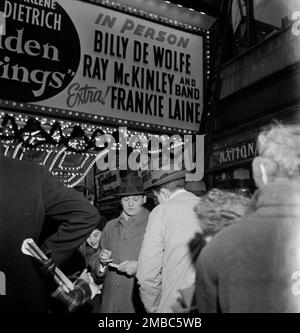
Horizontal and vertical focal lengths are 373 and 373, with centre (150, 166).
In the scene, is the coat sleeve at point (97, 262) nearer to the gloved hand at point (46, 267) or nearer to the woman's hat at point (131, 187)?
the woman's hat at point (131, 187)

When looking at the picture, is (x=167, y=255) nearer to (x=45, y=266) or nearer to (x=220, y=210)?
(x=45, y=266)

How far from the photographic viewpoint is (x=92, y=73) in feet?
14.0

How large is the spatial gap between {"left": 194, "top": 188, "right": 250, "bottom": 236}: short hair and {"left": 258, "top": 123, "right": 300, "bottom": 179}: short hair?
0.98 feet

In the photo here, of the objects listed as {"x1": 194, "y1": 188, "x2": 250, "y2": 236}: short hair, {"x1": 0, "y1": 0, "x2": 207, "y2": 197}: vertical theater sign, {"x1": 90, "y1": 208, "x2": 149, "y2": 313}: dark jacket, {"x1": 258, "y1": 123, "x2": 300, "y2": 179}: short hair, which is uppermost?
{"x1": 0, "y1": 0, "x2": 207, "y2": 197}: vertical theater sign

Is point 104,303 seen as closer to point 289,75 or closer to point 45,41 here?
point 45,41

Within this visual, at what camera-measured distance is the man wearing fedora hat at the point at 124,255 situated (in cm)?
372

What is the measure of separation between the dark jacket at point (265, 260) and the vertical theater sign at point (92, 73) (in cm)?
299

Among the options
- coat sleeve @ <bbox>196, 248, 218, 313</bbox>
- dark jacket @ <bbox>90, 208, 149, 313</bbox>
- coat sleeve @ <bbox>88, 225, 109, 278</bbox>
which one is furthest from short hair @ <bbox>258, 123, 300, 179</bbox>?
coat sleeve @ <bbox>88, 225, 109, 278</bbox>

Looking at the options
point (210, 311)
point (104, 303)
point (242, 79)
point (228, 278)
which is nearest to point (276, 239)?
point (228, 278)

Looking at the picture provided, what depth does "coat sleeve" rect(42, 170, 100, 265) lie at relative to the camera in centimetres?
235

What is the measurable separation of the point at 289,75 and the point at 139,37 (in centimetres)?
273

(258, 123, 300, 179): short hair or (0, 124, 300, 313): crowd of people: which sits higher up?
(258, 123, 300, 179): short hair

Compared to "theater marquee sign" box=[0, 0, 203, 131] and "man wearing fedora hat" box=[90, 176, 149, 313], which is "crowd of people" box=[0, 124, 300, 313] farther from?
"theater marquee sign" box=[0, 0, 203, 131]

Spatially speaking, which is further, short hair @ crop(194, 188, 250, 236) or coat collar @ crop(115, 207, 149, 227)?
coat collar @ crop(115, 207, 149, 227)
